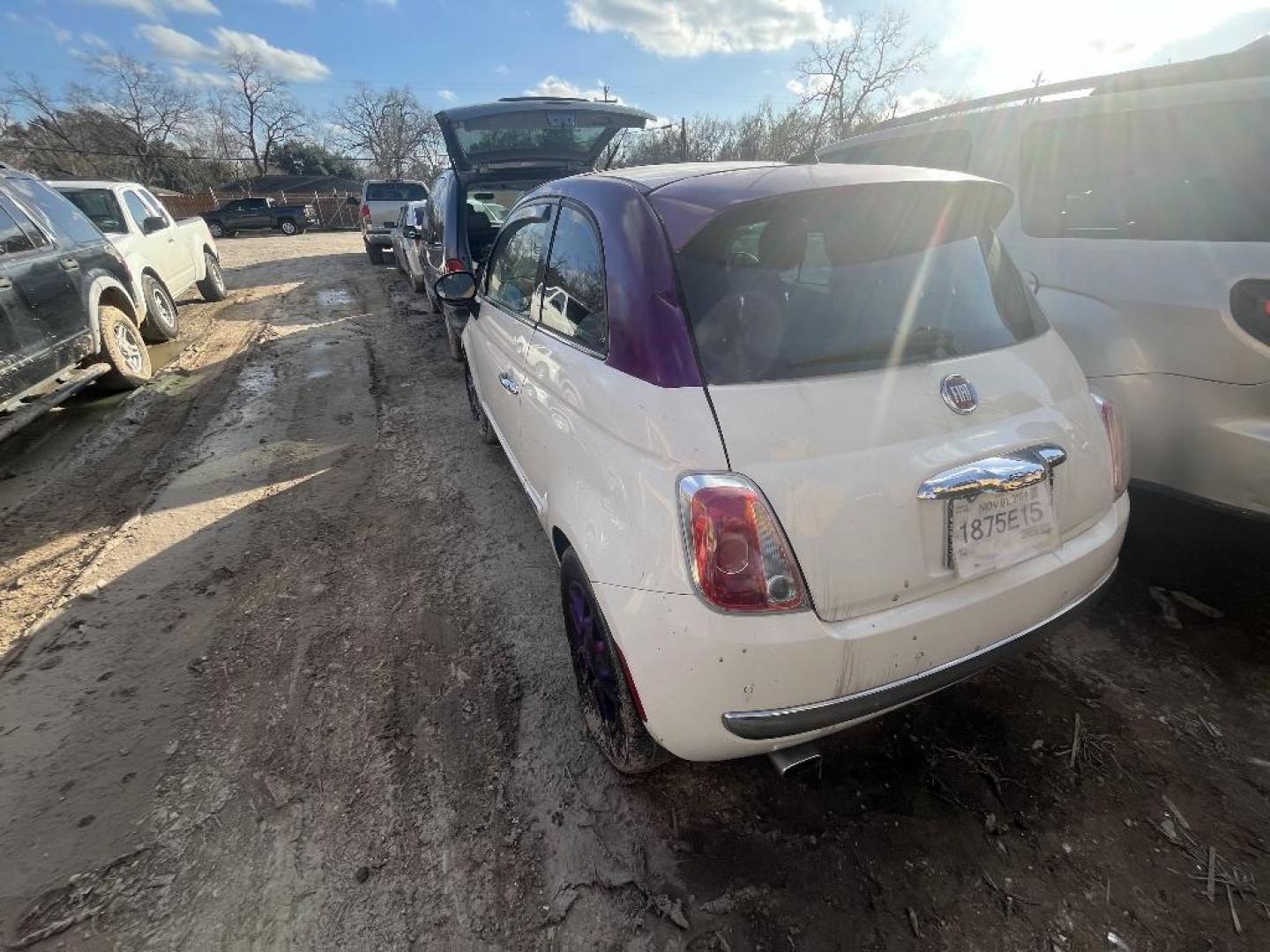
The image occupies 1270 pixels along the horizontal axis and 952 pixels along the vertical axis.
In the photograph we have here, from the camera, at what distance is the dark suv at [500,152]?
18.4 ft

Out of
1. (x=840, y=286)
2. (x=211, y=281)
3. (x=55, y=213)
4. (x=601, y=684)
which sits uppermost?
(x=55, y=213)

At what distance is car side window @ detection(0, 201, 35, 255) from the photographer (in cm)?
463

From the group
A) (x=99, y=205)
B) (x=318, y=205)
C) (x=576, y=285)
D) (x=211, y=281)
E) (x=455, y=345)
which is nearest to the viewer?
(x=576, y=285)

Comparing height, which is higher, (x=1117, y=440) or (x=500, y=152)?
(x=500, y=152)

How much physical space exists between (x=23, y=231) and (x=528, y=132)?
4.24 m


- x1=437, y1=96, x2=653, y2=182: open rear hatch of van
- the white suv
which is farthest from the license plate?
the white suv

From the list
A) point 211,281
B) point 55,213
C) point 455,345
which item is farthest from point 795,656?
point 211,281

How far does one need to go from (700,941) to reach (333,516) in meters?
3.05

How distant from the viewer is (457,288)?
354 cm

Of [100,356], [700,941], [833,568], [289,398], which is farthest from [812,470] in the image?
[100,356]

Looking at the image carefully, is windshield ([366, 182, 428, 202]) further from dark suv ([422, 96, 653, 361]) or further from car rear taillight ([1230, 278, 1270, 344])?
car rear taillight ([1230, 278, 1270, 344])

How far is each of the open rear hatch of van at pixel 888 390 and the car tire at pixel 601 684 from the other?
2.35 feet

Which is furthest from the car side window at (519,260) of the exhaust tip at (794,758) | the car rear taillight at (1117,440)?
the car rear taillight at (1117,440)

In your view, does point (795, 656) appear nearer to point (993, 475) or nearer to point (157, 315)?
point (993, 475)
